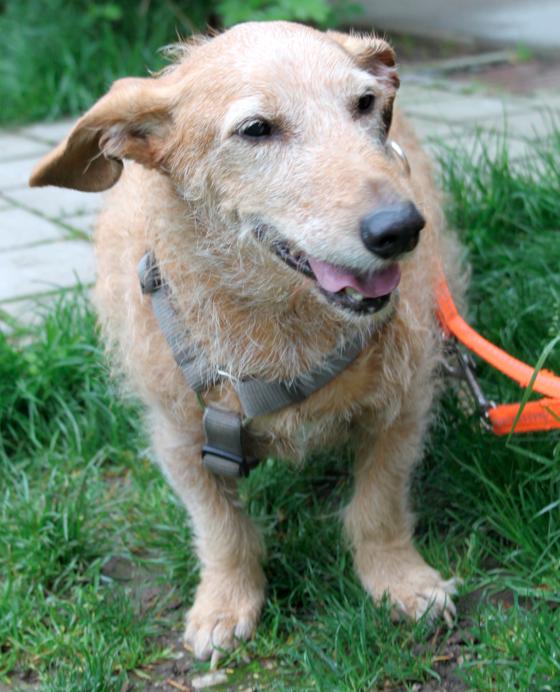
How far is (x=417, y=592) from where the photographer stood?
115 inches

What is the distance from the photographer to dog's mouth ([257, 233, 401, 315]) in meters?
2.39

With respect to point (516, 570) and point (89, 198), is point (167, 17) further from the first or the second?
point (516, 570)

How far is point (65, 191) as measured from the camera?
6.17 m

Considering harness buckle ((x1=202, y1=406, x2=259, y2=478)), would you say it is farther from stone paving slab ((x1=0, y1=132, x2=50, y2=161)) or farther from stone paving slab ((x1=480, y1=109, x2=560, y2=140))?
stone paving slab ((x1=0, y1=132, x2=50, y2=161))

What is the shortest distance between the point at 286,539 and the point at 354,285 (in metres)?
1.14

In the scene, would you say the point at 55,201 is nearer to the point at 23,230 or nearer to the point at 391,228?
the point at 23,230

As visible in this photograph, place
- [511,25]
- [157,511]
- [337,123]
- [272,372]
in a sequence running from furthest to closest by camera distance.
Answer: [511,25] → [157,511] → [272,372] → [337,123]

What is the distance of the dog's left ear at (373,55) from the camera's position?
2834mm

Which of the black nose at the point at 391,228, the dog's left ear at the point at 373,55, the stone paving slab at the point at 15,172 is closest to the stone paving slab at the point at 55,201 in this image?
the stone paving slab at the point at 15,172

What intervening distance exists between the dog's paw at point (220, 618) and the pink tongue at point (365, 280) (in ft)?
3.50

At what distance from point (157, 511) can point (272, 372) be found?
940mm

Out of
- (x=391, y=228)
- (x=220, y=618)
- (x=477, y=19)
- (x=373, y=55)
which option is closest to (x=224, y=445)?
(x=220, y=618)

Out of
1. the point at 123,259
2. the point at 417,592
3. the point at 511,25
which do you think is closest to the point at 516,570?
the point at 417,592

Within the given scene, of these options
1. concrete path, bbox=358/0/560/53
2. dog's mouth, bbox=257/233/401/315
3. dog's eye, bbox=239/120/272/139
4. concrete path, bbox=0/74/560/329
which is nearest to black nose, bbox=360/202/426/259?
dog's mouth, bbox=257/233/401/315
